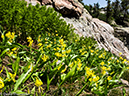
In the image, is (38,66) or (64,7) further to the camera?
(64,7)

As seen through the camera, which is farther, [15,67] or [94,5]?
[94,5]

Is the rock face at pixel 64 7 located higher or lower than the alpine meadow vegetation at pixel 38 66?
higher

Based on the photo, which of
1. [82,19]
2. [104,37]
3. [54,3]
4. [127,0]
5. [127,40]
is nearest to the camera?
[54,3]

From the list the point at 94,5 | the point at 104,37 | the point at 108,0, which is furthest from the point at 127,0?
the point at 104,37

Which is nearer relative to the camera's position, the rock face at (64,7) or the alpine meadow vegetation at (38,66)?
the alpine meadow vegetation at (38,66)

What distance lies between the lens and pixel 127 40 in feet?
63.1

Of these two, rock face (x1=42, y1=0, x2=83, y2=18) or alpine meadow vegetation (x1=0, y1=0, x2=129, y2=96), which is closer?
alpine meadow vegetation (x1=0, y1=0, x2=129, y2=96)

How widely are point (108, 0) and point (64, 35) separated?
35.8m

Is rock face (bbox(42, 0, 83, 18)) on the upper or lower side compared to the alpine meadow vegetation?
upper

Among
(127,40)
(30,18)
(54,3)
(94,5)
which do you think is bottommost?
(127,40)

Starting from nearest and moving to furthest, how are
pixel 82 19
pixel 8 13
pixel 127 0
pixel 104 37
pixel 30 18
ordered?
pixel 8 13, pixel 30 18, pixel 82 19, pixel 104 37, pixel 127 0

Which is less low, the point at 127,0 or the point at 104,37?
the point at 127,0

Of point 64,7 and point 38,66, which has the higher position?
point 64,7

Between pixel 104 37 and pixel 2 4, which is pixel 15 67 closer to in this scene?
pixel 2 4
